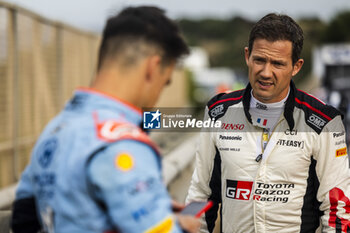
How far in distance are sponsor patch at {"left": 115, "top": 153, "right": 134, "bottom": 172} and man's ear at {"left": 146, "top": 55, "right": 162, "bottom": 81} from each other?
0.33 metres

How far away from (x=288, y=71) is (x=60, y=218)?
1.70 m

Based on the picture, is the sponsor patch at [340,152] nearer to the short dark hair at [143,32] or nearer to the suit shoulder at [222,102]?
the suit shoulder at [222,102]

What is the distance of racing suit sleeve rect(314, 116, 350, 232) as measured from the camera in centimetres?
281

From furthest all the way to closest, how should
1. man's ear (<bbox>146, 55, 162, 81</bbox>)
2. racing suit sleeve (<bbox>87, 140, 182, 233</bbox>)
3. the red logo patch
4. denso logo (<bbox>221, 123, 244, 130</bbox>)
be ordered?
denso logo (<bbox>221, 123, 244, 130</bbox>) < the red logo patch < man's ear (<bbox>146, 55, 162, 81</bbox>) < racing suit sleeve (<bbox>87, 140, 182, 233</bbox>)

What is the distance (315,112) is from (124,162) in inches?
61.5

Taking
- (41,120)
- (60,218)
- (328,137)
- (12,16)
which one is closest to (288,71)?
(328,137)

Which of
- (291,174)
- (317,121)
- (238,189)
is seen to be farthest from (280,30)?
(238,189)

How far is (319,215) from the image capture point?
9.58ft

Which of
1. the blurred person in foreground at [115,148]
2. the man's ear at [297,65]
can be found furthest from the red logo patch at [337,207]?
the blurred person in foreground at [115,148]

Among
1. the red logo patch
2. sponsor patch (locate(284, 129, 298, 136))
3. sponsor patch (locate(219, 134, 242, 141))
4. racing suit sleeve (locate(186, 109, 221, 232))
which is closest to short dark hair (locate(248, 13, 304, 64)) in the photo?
sponsor patch (locate(284, 129, 298, 136))

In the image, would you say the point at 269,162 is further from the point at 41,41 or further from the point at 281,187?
the point at 41,41

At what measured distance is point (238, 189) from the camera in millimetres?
2947

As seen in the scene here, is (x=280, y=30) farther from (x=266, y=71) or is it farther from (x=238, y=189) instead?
(x=238, y=189)

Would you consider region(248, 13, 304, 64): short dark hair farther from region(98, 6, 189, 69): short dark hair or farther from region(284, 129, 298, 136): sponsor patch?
region(98, 6, 189, 69): short dark hair
